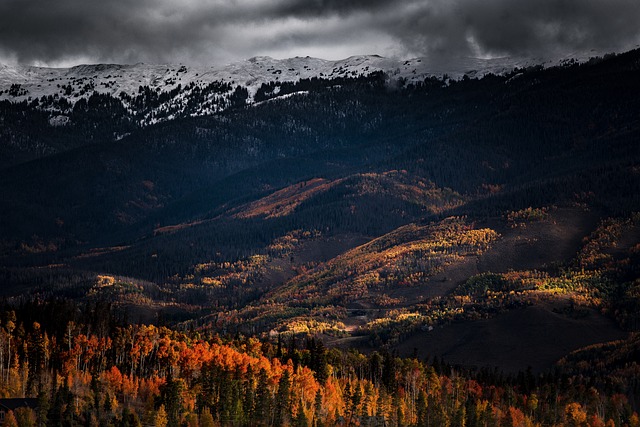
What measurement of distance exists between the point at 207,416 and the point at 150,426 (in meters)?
10.4

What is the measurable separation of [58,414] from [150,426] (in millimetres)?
18275

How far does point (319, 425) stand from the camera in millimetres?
197250

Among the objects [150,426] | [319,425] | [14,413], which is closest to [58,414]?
[14,413]

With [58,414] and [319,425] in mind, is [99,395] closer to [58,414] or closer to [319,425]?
[58,414]

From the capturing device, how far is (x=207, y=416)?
636 feet

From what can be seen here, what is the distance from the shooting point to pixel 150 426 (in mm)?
188875

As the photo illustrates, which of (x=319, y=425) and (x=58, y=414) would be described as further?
(x=319, y=425)

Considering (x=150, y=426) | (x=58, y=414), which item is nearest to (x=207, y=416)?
(x=150, y=426)

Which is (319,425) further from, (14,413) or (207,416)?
(14,413)

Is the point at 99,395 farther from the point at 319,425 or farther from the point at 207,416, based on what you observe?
the point at 319,425

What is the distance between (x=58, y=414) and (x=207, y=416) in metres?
28.1

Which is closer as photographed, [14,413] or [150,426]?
[14,413]

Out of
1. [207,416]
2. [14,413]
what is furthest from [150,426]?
[14,413]

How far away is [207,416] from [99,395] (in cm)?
1966
